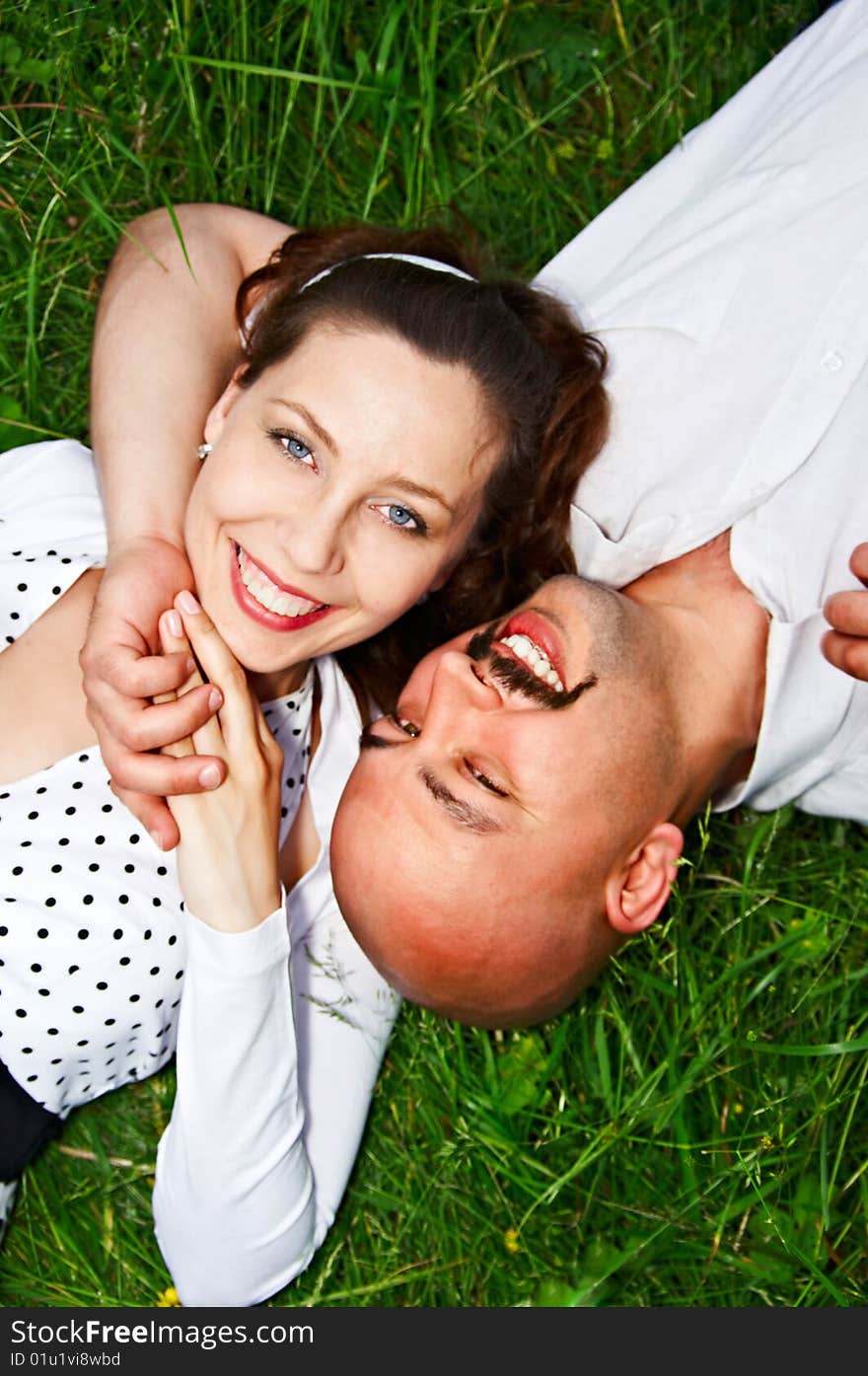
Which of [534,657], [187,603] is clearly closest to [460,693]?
[534,657]

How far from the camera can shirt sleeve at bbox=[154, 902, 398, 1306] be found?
2.88 m

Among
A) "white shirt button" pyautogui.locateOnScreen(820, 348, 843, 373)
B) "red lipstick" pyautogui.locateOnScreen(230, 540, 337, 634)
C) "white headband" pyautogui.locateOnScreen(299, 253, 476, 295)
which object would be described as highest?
"white shirt button" pyautogui.locateOnScreen(820, 348, 843, 373)

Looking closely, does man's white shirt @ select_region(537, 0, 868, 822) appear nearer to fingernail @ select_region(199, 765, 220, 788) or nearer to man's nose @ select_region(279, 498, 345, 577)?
man's nose @ select_region(279, 498, 345, 577)

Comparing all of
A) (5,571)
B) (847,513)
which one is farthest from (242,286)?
(847,513)

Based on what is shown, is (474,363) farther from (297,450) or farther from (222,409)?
(222,409)

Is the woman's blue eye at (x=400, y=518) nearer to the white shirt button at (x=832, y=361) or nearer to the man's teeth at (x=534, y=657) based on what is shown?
the man's teeth at (x=534, y=657)

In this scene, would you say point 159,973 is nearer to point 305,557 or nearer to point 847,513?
point 305,557

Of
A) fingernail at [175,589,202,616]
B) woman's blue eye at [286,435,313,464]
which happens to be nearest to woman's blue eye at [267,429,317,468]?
woman's blue eye at [286,435,313,464]

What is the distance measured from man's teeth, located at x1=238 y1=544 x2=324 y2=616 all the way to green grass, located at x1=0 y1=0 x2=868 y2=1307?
115cm

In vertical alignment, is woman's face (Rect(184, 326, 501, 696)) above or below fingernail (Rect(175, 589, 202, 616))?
above

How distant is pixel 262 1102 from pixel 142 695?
983mm

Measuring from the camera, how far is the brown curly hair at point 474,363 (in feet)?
9.34

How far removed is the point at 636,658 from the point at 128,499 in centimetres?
124

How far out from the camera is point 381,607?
2.91 meters
